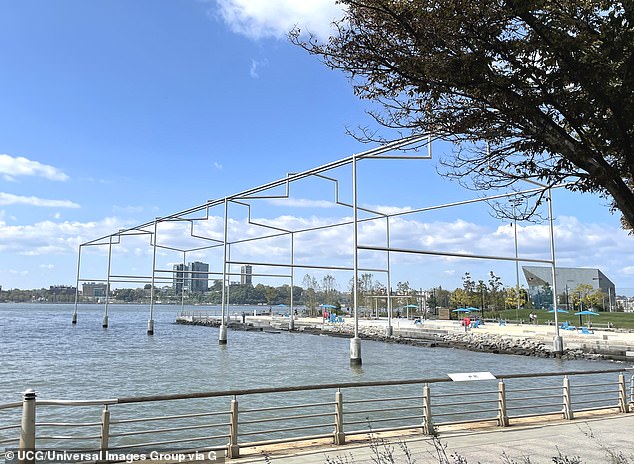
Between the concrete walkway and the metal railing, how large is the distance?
0.36 metres

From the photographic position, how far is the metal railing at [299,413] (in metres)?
7.23

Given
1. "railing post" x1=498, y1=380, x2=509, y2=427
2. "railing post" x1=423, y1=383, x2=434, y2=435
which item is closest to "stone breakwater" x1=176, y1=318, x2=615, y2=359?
"railing post" x1=498, y1=380, x2=509, y2=427

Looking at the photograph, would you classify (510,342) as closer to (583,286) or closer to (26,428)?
(26,428)

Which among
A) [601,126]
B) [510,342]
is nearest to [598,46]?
[601,126]

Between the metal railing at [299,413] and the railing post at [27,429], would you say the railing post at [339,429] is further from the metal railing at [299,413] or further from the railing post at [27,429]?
the railing post at [27,429]

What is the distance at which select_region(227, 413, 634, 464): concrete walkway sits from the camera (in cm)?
626

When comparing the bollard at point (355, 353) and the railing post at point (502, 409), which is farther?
the bollard at point (355, 353)

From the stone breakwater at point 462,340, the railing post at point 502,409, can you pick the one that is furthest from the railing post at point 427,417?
the stone breakwater at point 462,340

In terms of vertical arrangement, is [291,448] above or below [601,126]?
below

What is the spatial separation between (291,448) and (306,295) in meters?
88.5

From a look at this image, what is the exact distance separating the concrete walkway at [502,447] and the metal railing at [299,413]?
355 mm

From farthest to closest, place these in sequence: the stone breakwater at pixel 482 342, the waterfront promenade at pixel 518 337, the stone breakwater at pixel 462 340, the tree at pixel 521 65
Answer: the stone breakwater at pixel 462 340, the stone breakwater at pixel 482 342, the waterfront promenade at pixel 518 337, the tree at pixel 521 65

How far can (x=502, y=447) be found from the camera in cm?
686

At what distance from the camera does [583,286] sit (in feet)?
232
